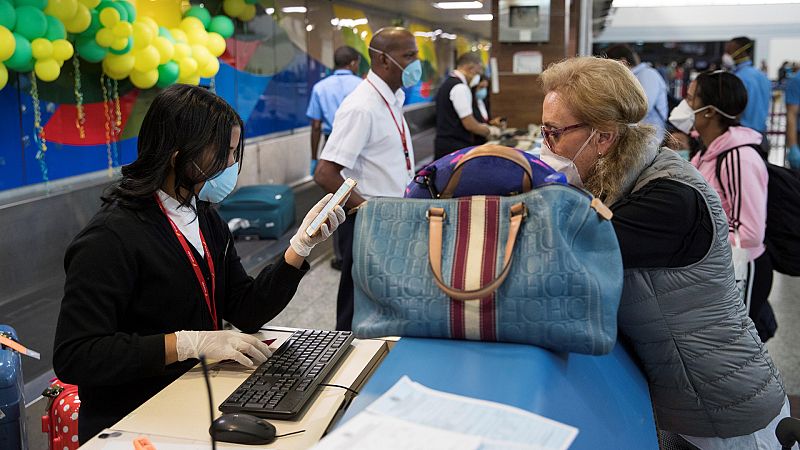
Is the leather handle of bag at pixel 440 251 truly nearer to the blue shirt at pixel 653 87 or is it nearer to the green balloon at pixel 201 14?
the blue shirt at pixel 653 87

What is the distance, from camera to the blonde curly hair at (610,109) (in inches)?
70.9

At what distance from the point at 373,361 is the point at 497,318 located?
1.51 ft

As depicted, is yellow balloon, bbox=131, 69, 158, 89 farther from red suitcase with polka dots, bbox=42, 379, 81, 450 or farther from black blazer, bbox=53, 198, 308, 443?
black blazer, bbox=53, 198, 308, 443

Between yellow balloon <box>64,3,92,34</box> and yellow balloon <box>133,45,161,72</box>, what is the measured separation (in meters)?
0.68

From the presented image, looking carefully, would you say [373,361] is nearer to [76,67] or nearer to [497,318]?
[497,318]

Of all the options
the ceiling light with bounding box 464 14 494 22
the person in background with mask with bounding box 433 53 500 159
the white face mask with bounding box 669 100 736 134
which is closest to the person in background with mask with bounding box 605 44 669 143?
the person in background with mask with bounding box 433 53 500 159

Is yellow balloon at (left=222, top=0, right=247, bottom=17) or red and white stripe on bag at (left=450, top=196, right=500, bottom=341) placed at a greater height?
yellow balloon at (left=222, top=0, right=247, bottom=17)

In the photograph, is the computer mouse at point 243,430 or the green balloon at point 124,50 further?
the green balloon at point 124,50

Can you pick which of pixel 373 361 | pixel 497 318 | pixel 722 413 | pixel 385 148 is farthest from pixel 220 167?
pixel 385 148

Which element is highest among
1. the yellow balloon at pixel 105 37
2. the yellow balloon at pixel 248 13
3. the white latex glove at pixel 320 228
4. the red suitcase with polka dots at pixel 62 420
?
the yellow balloon at pixel 248 13

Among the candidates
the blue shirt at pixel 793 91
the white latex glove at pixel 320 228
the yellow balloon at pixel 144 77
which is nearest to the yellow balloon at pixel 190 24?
the yellow balloon at pixel 144 77

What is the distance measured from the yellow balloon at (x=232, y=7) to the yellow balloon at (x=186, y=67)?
2.01 metres

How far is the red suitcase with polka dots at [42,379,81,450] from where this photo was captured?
7.42ft

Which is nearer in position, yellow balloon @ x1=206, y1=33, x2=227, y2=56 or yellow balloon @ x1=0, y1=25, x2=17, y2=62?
yellow balloon @ x1=0, y1=25, x2=17, y2=62
